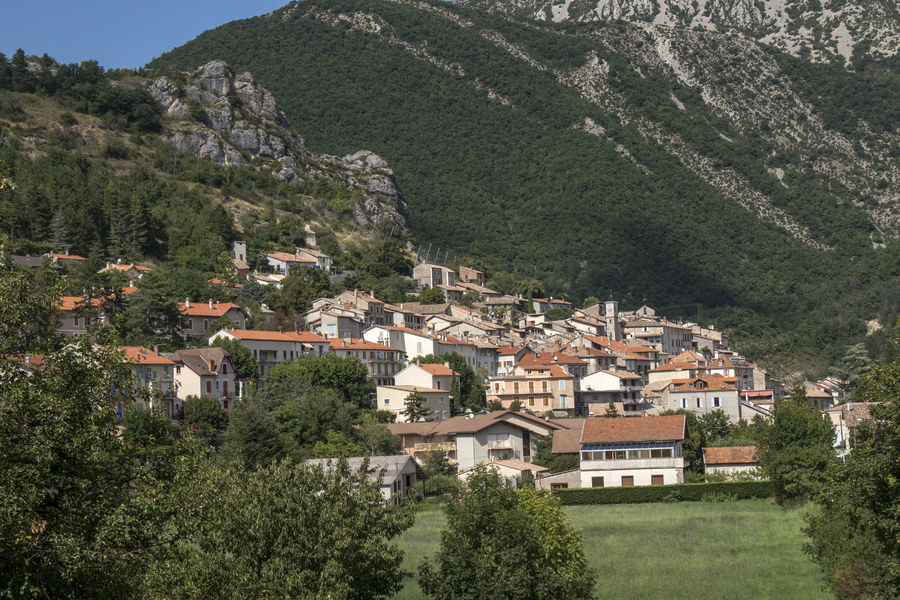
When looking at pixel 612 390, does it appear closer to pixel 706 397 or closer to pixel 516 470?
pixel 706 397

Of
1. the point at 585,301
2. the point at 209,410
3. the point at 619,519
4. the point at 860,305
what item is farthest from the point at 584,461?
the point at 860,305

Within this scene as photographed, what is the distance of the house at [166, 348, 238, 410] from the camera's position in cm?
7862

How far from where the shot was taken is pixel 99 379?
Result: 18891 millimetres

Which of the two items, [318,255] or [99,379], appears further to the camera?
[318,255]

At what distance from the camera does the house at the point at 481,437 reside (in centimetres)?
7888

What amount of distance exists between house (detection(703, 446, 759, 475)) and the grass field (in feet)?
30.5

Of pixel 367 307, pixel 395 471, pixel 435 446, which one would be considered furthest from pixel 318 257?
pixel 395 471

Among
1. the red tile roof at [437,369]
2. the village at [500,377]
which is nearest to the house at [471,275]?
the village at [500,377]

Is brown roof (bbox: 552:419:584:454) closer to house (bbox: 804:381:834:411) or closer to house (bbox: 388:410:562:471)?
house (bbox: 388:410:562:471)

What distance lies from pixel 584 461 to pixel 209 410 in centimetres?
2589

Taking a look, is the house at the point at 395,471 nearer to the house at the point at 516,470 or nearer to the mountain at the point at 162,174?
the house at the point at 516,470

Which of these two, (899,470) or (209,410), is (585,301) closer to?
(209,410)

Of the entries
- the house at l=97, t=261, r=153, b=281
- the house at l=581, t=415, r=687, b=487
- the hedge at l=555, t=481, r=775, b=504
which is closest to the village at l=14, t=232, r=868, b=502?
the house at l=581, t=415, r=687, b=487

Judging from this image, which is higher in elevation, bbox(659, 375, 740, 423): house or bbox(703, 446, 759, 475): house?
bbox(659, 375, 740, 423): house
